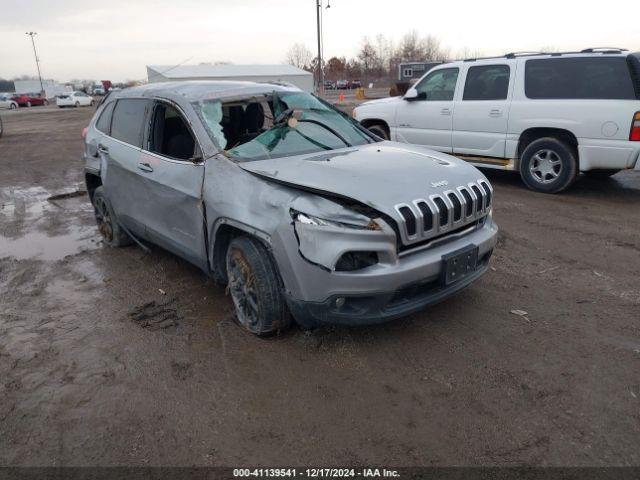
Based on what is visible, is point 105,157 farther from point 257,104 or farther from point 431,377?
point 431,377

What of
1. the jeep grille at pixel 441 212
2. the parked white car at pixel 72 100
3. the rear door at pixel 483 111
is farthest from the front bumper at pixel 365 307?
the parked white car at pixel 72 100

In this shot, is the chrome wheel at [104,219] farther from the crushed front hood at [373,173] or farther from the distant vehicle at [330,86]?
the distant vehicle at [330,86]

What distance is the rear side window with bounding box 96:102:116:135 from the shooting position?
17.1ft

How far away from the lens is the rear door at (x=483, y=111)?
7570 millimetres

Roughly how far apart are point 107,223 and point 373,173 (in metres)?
3.61

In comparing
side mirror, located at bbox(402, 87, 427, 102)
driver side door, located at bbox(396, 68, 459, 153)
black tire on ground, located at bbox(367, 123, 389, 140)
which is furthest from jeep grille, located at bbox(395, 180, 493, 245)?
black tire on ground, located at bbox(367, 123, 389, 140)

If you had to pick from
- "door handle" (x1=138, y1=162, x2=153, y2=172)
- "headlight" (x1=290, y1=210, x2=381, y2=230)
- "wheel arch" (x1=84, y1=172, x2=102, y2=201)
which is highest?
"door handle" (x1=138, y1=162, x2=153, y2=172)

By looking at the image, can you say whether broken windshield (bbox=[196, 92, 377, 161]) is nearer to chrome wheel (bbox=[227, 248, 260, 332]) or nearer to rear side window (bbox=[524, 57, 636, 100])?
chrome wheel (bbox=[227, 248, 260, 332])

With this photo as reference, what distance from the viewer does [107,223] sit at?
18.4ft

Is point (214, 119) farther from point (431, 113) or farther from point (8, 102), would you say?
point (8, 102)

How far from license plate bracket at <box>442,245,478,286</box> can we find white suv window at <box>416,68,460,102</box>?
5543 mm

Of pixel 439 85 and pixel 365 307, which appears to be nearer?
pixel 365 307

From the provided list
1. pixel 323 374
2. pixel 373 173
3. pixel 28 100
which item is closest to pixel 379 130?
pixel 373 173

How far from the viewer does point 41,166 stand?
1149 centimetres
